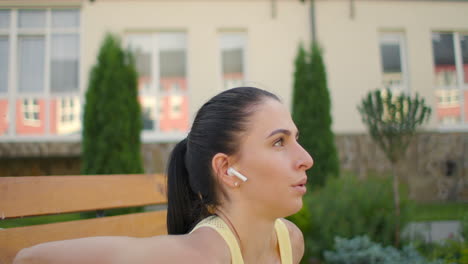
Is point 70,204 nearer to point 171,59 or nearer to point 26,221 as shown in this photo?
point 26,221

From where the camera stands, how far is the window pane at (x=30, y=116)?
8828mm

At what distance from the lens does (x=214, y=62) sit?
895 cm

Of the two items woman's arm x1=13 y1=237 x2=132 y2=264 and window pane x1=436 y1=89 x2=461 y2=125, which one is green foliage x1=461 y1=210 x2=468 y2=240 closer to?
woman's arm x1=13 y1=237 x2=132 y2=264

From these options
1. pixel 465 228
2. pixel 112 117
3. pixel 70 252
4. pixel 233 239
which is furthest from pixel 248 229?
pixel 112 117

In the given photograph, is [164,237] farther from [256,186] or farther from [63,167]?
[63,167]

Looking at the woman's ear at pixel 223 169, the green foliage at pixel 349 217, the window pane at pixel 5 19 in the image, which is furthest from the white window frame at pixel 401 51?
the woman's ear at pixel 223 169

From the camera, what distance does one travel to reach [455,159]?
9250 millimetres

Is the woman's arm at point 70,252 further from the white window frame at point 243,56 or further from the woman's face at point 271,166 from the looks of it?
the white window frame at point 243,56

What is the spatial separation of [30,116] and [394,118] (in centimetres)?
798

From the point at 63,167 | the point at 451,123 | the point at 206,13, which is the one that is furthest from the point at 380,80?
the point at 63,167

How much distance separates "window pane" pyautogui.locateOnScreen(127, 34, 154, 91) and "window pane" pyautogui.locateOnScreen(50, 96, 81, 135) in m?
1.59

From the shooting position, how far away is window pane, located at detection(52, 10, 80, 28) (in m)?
9.02

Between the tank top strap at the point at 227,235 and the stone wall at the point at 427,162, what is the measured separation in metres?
8.15

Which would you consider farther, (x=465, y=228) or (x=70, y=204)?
(x=465, y=228)
